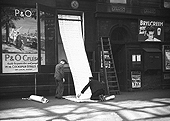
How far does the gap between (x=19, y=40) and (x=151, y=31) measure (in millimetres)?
8126

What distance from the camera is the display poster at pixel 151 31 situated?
16016 millimetres

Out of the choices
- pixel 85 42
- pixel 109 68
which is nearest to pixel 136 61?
pixel 109 68

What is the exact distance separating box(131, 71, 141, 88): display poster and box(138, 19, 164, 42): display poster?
6.78 feet

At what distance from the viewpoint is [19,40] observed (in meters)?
13.2

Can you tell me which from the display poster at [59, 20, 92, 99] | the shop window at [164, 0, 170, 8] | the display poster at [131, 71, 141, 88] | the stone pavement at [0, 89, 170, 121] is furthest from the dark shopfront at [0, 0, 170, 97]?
the stone pavement at [0, 89, 170, 121]

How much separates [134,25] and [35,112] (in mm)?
9402

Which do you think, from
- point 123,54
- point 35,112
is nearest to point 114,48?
point 123,54

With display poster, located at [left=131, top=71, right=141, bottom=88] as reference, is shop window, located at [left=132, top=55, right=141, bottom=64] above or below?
above

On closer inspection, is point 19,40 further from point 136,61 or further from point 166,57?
point 166,57

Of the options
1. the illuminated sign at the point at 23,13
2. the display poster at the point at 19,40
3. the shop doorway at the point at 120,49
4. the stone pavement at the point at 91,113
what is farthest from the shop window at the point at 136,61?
the illuminated sign at the point at 23,13

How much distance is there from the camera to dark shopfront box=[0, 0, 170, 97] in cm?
1296

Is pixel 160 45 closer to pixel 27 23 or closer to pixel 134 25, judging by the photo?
pixel 134 25

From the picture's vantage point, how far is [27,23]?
528 inches

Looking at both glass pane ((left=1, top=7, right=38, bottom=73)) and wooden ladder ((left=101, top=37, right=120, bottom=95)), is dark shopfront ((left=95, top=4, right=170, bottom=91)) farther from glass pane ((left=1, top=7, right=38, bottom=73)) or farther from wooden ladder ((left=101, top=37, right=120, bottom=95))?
glass pane ((left=1, top=7, right=38, bottom=73))
